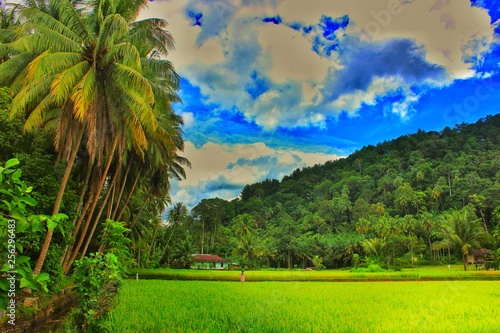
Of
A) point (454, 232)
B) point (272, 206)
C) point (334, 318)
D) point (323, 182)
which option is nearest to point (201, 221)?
point (272, 206)

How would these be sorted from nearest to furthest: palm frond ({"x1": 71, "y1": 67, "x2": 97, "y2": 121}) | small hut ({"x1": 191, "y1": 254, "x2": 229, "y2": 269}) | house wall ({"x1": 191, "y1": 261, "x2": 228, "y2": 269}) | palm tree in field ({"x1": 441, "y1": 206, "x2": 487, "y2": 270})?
palm frond ({"x1": 71, "y1": 67, "x2": 97, "y2": 121}), palm tree in field ({"x1": 441, "y1": 206, "x2": 487, "y2": 270}), house wall ({"x1": 191, "y1": 261, "x2": 228, "y2": 269}), small hut ({"x1": 191, "y1": 254, "x2": 229, "y2": 269})

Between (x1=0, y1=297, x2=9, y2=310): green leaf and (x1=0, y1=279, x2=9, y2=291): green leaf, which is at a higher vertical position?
(x1=0, y1=279, x2=9, y2=291): green leaf

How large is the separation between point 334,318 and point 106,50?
31.6ft

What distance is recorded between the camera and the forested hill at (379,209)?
125ft

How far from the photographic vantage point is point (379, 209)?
49906 mm

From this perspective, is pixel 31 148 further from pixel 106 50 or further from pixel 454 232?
pixel 454 232

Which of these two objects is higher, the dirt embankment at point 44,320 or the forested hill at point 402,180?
the forested hill at point 402,180

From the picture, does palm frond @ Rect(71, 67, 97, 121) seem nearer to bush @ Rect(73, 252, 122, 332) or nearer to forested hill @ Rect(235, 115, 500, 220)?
bush @ Rect(73, 252, 122, 332)

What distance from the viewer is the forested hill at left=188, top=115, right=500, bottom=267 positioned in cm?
3825

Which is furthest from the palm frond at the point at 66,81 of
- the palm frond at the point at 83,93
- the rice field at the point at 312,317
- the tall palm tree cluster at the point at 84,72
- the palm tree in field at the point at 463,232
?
the palm tree in field at the point at 463,232

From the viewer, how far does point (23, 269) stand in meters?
1.23

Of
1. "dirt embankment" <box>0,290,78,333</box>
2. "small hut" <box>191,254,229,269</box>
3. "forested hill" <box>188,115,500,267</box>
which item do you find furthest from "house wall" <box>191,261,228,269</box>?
"dirt embankment" <box>0,290,78,333</box>

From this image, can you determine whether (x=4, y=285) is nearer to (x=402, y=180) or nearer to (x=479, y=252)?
(x=479, y=252)

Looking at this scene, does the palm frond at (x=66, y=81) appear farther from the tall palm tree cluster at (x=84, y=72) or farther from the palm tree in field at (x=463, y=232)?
the palm tree in field at (x=463, y=232)
